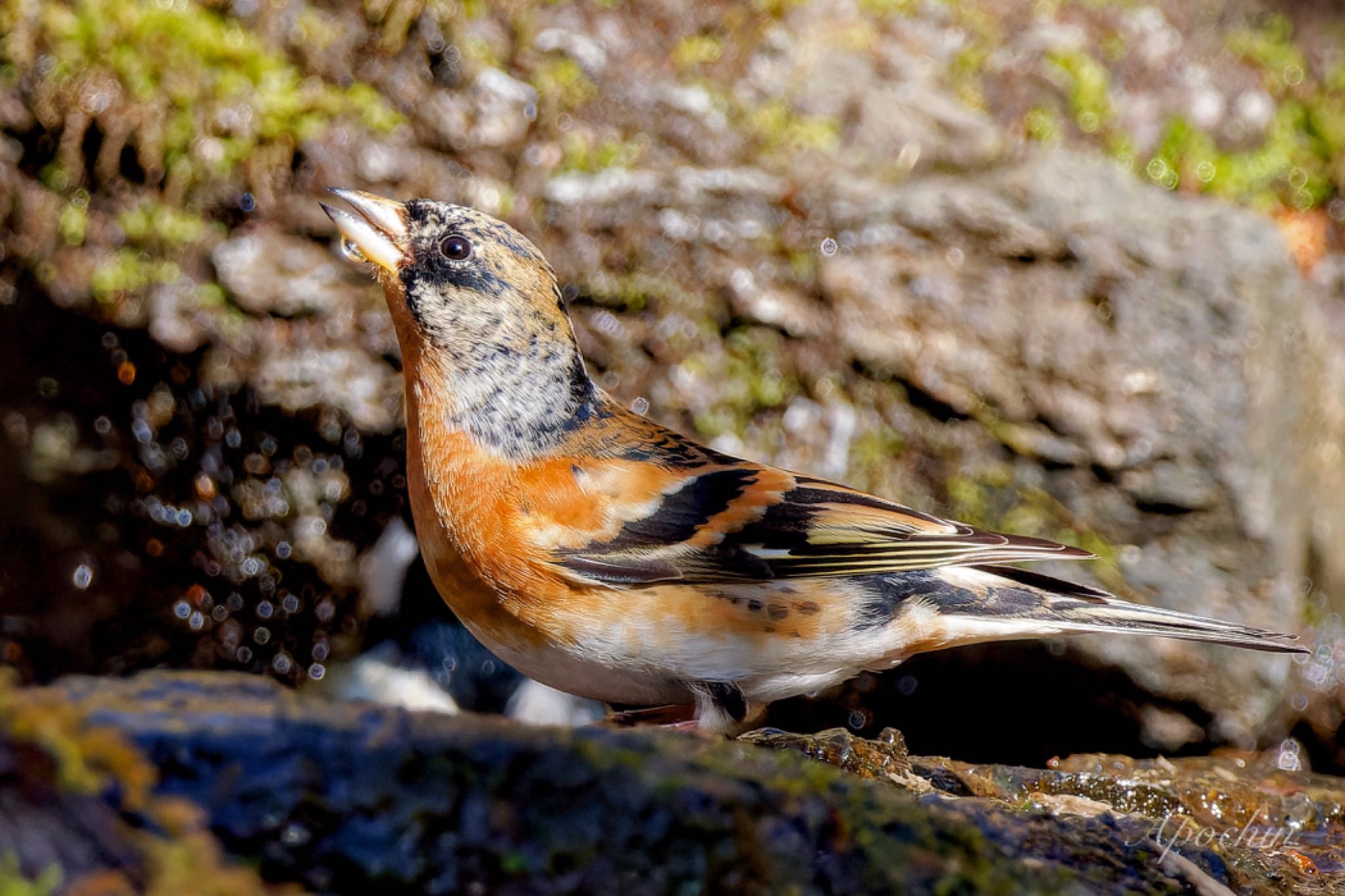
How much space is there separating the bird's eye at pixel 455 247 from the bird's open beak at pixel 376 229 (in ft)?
0.43

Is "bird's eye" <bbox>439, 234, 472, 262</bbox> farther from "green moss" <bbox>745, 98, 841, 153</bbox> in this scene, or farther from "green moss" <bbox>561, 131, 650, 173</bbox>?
"green moss" <bbox>745, 98, 841, 153</bbox>

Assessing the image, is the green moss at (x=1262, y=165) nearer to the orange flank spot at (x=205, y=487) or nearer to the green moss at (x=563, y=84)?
the green moss at (x=563, y=84)

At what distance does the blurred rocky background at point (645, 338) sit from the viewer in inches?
213

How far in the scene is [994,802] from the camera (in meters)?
2.92

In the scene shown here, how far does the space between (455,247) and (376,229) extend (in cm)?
28

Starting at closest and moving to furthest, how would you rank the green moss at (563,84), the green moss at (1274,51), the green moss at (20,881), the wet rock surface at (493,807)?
the green moss at (20,881) < the wet rock surface at (493,807) < the green moss at (563,84) < the green moss at (1274,51)

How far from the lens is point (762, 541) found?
141 inches

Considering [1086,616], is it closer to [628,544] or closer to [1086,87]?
[628,544]

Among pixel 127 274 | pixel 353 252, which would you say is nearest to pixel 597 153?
pixel 353 252

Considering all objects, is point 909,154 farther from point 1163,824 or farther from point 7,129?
point 7,129

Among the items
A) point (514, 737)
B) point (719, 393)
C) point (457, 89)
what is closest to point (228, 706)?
point (514, 737)

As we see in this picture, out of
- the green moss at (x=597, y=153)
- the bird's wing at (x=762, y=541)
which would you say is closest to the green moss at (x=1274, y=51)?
the green moss at (x=597, y=153)

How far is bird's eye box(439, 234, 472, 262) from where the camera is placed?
3.78 m

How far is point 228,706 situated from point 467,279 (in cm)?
210
